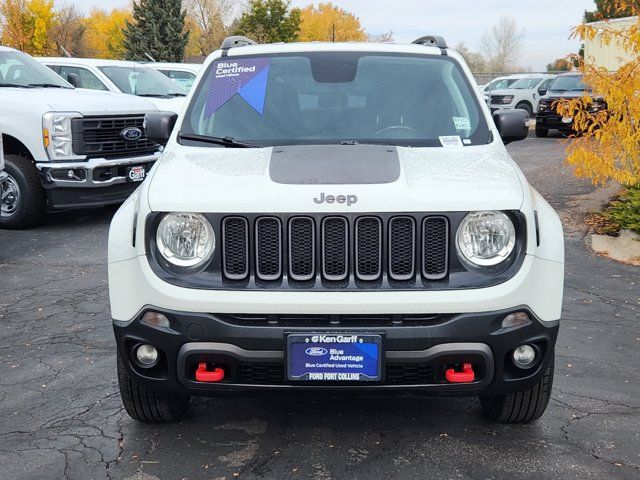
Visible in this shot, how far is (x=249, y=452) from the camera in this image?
3500 mm

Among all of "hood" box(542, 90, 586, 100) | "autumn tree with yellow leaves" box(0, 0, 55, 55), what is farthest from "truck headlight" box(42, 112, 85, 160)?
"autumn tree with yellow leaves" box(0, 0, 55, 55)

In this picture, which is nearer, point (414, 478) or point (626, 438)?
point (414, 478)

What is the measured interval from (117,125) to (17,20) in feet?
156

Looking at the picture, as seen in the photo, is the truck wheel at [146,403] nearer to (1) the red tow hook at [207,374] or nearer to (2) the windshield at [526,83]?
(1) the red tow hook at [207,374]

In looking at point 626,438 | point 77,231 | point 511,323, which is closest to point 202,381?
point 511,323

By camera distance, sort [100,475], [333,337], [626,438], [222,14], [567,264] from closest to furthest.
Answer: [333,337], [100,475], [626,438], [567,264], [222,14]

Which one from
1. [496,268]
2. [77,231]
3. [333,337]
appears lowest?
[77,231]

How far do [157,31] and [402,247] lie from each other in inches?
1828

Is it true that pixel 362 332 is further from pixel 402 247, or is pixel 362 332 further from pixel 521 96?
pixel 521 96

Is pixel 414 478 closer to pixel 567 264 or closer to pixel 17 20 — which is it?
pixel 567 264

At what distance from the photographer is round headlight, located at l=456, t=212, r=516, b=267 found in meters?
3.20

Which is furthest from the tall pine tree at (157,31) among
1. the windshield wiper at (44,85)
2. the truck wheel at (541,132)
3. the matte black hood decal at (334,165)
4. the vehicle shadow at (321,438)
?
the vehicle shadow at (321,438)

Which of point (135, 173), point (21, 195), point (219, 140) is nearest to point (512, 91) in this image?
point (135, 173)

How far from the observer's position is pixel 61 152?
→ 881 centimetres
